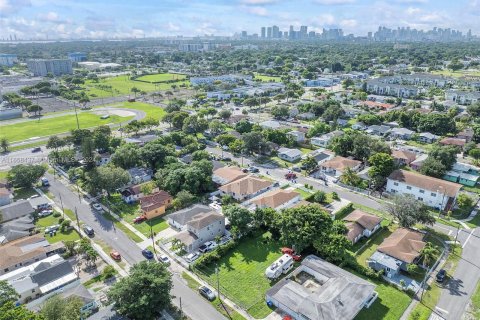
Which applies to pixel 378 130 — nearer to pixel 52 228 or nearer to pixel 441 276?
pixel 441 276

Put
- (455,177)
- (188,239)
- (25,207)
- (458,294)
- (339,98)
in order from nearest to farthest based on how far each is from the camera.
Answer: (458,294)
(188,239)
(25,207)
(455,177)
(339,98)

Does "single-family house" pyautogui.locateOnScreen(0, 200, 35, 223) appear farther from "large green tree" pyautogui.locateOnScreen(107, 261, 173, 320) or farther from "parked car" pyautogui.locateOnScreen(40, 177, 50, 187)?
"large green tree" pyautogui.locateOnScreen(107, 261, 173, 320)

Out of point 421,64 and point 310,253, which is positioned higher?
point 421,64

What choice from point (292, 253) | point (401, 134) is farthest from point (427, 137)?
point (292, 253)

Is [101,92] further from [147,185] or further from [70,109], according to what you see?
[147,185]

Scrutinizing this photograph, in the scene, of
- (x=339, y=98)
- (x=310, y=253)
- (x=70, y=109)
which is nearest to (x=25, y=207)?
(x=310, y=253)

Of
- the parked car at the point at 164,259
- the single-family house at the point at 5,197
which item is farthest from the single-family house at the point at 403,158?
the single-family house at the point at 5,197
